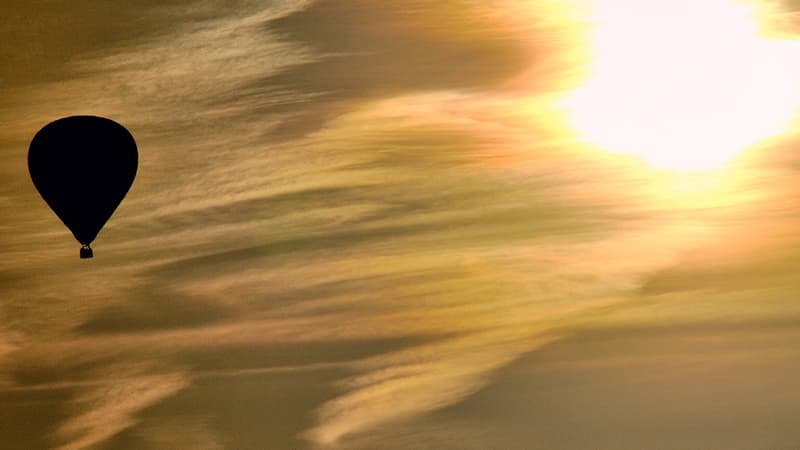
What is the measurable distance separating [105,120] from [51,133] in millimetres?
1414

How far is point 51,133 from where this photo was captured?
41.9 m

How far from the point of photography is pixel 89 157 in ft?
136

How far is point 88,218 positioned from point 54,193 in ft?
3.51

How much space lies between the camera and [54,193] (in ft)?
137

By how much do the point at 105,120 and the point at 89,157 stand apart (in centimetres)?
125

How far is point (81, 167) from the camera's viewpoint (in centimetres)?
4131

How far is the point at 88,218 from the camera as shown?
4203 centimetres

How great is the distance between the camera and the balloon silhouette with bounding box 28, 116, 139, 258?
41.6 metres

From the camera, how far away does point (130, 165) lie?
42438 millimetres

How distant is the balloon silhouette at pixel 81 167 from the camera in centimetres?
4159

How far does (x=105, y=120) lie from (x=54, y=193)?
2306mm

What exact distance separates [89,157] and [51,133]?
1.28m
